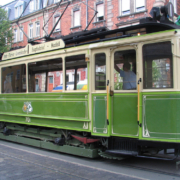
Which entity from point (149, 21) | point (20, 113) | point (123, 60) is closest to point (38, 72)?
point (20, 113)

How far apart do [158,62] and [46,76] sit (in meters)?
3.54

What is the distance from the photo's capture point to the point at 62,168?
549 cm

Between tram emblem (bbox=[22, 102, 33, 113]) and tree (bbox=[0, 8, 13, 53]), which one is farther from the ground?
tree (bbox=[0, 8, 13, 53])

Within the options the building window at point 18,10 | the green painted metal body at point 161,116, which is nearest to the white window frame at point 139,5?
the green painted metal body at point 161,116

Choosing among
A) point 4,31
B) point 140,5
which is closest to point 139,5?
point 140,5

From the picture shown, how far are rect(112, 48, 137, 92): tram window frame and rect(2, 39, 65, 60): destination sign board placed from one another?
1892mm

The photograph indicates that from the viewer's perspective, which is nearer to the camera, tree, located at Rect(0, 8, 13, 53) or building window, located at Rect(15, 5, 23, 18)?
tree, located at Rect(0, 8, 13, 53)

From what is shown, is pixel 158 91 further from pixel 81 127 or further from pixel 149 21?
pixel 81 127

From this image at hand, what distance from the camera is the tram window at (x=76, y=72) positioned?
241 inches

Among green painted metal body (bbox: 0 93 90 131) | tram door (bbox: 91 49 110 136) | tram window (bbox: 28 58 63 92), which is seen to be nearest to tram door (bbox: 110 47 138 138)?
tram door (bbox: 91 49 110 136)

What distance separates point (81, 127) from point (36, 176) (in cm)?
168

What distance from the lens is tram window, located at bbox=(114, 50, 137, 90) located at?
534 cm

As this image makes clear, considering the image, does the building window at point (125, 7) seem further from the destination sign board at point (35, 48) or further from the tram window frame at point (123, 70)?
the tram window frame at point (123, 70)

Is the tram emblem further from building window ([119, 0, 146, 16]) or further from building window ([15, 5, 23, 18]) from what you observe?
building window ([15, 5, 23, 18])
